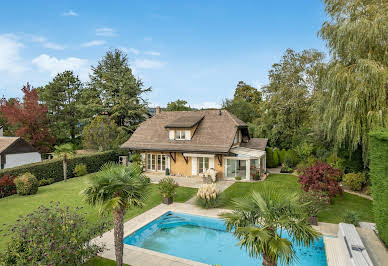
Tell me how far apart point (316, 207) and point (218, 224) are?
5.24 metres

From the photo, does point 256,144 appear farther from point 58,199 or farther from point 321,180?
point 58,199

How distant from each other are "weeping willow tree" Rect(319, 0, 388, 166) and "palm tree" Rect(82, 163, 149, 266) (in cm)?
1383

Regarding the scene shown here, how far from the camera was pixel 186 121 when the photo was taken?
2475cm

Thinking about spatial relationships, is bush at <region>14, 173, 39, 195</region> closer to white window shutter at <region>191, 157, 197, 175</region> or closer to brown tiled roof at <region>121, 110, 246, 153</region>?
brown tiled roof at <region>121, 110, 246, 153</region>

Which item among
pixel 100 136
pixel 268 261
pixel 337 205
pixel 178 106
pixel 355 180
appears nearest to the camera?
pixel 268 261

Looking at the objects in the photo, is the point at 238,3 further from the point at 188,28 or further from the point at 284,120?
the point at 284,120

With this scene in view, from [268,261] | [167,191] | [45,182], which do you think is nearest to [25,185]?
[45,182]

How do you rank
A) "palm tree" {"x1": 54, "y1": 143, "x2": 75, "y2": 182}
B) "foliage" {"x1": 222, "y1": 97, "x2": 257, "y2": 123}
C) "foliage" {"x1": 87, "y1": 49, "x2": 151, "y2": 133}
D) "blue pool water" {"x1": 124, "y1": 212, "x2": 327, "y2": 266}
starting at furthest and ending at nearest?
1. "foliage" {"x1": 222, "y1": 97, "x2": 257, "y2": 123}
2. "foliage" {"x1": 87, "y1": 49, "x2": 151, "y2": 133}
3. "palm tree" {"x1": 54, "y1": 143, "x2": 75, "y2": 182}
4. "blue pool water" {"x1": 124, "y1": 212, "x2": 327, "y2": 266}

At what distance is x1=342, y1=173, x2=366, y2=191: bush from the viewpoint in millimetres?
17047

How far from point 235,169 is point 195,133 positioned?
5.82 meters

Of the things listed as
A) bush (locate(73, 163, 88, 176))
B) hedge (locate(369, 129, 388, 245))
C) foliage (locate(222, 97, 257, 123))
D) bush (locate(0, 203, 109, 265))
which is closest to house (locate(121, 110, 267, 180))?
bush (locate(73, 163, 88, 176))

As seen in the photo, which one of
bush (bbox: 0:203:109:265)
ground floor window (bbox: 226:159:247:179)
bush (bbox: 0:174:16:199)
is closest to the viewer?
bush (bbox: 0:203:109:265)

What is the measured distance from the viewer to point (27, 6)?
16.6 meters

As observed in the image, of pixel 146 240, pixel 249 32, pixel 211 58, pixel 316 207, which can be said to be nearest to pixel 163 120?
pixel 211 58
